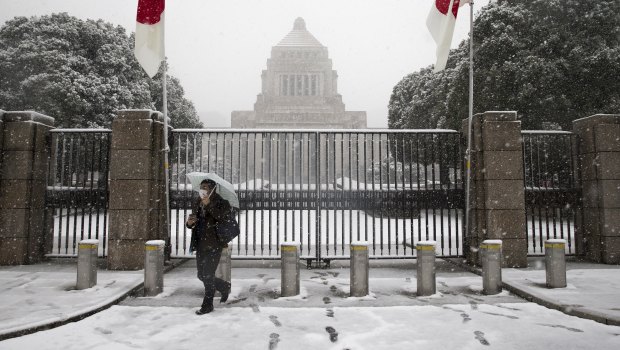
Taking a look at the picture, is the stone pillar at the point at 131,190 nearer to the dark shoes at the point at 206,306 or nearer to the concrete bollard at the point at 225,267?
the concrete bollard at the point at 225,267

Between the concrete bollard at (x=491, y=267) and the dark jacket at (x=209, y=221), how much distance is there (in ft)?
12.9

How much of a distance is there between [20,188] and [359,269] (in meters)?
7.09

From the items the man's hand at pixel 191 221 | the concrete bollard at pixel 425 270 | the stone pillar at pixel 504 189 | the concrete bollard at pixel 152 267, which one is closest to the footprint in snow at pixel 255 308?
the man's hand at pixel 191 221

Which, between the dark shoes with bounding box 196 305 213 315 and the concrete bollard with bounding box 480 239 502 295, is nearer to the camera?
the dark shoes with bounding box 196 305 213 315

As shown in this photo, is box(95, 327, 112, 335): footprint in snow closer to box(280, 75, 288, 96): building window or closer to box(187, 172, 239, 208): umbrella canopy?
box(187, 172, 239, 208): umbrella canopy

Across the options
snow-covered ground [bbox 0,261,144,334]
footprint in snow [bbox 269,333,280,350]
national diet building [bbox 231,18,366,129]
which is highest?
national diet building [bbox 231,18,366,129]

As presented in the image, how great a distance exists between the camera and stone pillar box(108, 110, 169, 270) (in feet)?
26.9

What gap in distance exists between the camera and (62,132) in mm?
9211

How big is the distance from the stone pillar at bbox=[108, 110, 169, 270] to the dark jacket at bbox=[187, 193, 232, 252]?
9.71 feet

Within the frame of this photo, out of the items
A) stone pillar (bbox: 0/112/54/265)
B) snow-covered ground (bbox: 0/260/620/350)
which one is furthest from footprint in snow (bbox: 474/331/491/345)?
stone pillar (bbox: 0/112/54/265)

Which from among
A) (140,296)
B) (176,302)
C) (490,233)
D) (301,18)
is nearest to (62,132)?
(140,296)

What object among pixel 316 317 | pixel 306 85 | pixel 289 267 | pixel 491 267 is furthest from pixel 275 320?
pixel 306 85

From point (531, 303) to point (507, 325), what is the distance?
4.01ft

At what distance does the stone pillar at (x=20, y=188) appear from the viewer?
28.4 feet
